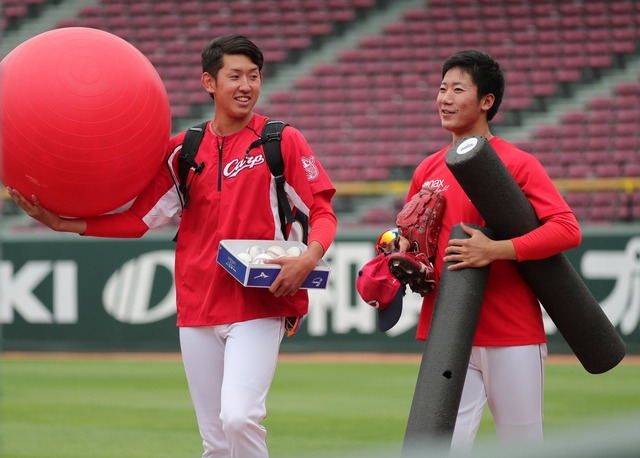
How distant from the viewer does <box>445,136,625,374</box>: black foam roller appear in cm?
388

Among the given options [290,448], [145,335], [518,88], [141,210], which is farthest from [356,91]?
[141,210]

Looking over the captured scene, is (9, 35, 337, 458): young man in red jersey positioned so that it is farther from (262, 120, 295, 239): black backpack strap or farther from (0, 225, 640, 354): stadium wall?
(0, 225, 640, 354): stadium wall

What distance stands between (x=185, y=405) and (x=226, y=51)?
17.0 ft

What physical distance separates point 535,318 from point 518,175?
1.92 feet

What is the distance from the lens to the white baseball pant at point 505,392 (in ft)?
13.0

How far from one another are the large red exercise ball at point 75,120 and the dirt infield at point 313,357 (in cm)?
810

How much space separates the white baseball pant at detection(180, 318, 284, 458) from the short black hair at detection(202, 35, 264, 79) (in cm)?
113

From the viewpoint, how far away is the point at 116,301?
12.6 m

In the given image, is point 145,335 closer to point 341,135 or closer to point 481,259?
point 341,135

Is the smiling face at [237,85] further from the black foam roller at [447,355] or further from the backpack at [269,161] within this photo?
the black foam roller at [447,355]

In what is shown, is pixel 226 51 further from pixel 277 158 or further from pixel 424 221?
pixel 424 221

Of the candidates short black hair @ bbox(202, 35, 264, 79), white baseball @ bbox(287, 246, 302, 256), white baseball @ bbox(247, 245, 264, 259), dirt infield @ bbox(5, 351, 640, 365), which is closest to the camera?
white baseball @ bbox(247, 245, 264, 259)

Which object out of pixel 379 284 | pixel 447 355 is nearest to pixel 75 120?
pixel 379 284

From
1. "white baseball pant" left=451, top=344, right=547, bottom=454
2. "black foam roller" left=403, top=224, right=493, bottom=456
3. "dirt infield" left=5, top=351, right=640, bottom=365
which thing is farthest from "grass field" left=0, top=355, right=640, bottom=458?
"black foam roller" left=403, top=224, right=493, bottom=456
